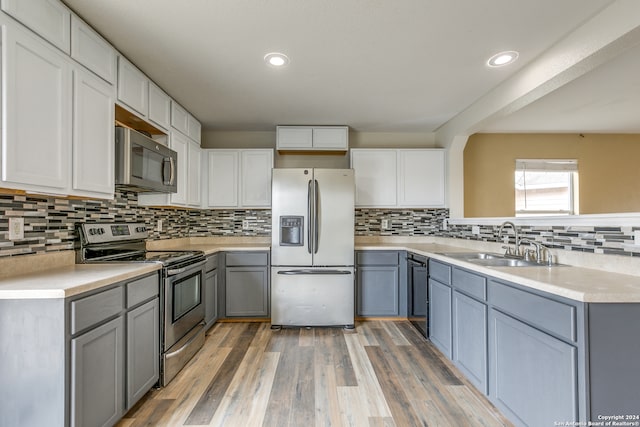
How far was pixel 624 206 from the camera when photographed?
13.6 feet

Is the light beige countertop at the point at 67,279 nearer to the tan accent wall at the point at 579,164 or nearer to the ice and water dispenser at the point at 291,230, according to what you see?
the ice and water dispenser at the point at 291,230

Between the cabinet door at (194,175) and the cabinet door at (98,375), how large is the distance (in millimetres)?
1838

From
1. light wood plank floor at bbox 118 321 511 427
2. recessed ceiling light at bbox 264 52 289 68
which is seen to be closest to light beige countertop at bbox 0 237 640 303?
light wood plank floor at bbox 118 321 511 427

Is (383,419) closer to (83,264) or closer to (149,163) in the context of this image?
(83,264)

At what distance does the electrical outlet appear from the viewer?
157 centimetres

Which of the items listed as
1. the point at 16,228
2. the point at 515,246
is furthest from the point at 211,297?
the point at 515,246

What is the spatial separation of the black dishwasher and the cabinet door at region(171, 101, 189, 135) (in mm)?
2702

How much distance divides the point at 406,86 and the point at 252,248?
2.20 metres

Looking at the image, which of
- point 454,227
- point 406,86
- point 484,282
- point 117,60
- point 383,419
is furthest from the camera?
point 454,227

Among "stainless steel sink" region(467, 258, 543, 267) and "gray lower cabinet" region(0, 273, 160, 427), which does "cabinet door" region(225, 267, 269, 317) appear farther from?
"stainless steel sink" region(467, 258, 543, 267)

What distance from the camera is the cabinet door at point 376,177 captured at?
365 cm

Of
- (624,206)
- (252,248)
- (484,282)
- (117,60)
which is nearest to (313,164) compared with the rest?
(252,248)

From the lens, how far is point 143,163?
2230mm

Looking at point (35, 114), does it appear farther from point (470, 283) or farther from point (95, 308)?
point (470, 283)
